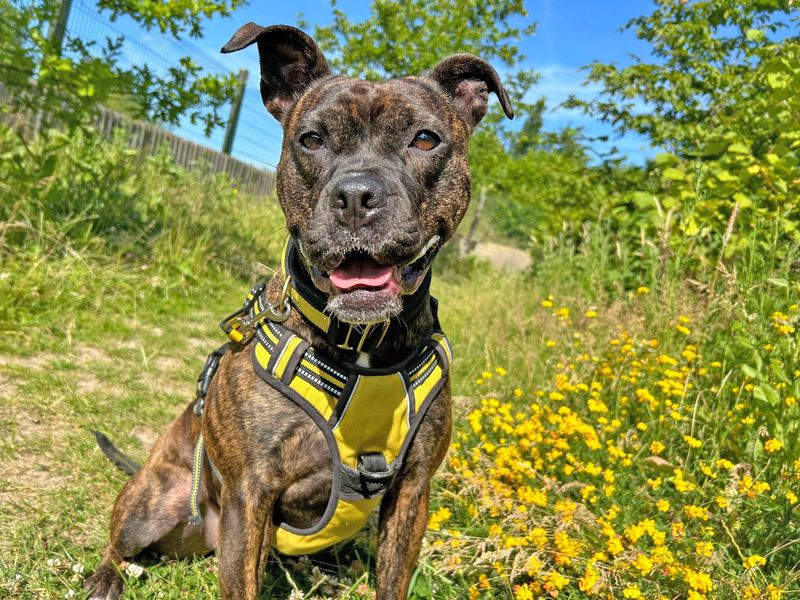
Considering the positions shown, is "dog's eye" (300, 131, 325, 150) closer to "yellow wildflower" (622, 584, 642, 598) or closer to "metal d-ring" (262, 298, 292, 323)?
"metal d-ring" (262, 298, 292, 323)

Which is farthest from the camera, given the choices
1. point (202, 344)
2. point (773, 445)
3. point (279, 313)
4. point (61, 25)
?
point (61, 25)

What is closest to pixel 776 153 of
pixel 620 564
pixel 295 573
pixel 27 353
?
pixel 620 564

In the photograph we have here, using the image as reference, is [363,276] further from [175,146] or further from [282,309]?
[175,146]

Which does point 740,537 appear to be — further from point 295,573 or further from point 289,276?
point 289,276

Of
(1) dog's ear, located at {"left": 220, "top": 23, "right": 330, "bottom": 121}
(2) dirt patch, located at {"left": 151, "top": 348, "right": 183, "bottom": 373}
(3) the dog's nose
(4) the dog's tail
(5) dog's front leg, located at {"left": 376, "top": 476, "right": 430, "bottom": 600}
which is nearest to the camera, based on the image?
(3) the dog's nose

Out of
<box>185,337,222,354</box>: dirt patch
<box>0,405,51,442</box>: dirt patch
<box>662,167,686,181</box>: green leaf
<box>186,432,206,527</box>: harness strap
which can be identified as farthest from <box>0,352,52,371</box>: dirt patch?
<box>662,167,686,181</box>: green leaf

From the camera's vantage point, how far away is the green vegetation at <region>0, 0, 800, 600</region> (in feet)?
7.90

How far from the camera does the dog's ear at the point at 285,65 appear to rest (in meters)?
2.45

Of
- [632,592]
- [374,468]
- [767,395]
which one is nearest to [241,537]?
[374,468]

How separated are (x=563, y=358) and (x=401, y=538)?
206 centimetres

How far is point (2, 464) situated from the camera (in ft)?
9.71

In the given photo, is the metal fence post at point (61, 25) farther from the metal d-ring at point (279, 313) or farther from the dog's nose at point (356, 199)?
the dog's nose at point (356, 199)

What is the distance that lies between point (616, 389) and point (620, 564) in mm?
1429

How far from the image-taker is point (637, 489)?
2740 mm
